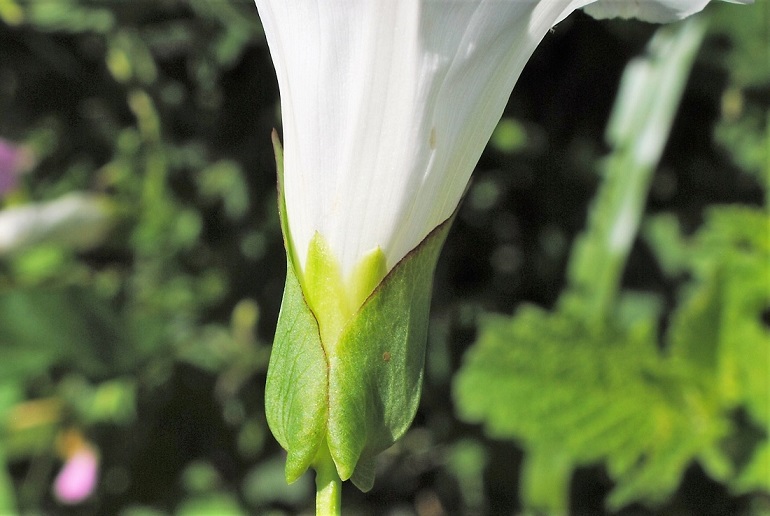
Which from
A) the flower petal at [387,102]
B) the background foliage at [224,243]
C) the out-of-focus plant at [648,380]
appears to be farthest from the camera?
the background foliage at [224,243]

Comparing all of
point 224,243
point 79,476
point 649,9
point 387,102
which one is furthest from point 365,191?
point 79,476

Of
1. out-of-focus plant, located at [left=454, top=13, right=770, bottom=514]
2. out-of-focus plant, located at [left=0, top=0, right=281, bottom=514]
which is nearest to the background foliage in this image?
out-of-focus plant, located at [left=0, top=0, right=281, bottom=514]

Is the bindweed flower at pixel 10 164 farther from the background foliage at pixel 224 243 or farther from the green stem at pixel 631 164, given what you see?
the green stem at pixel 631 164

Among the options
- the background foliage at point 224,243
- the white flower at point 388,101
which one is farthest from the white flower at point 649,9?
the background foliage at point 224,243

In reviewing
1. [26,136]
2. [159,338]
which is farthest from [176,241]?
[26,136]

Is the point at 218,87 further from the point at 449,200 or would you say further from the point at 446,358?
the point at 449,200

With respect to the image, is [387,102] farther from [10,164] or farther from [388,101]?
[10,164]

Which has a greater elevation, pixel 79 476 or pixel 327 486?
pixel 327 486
